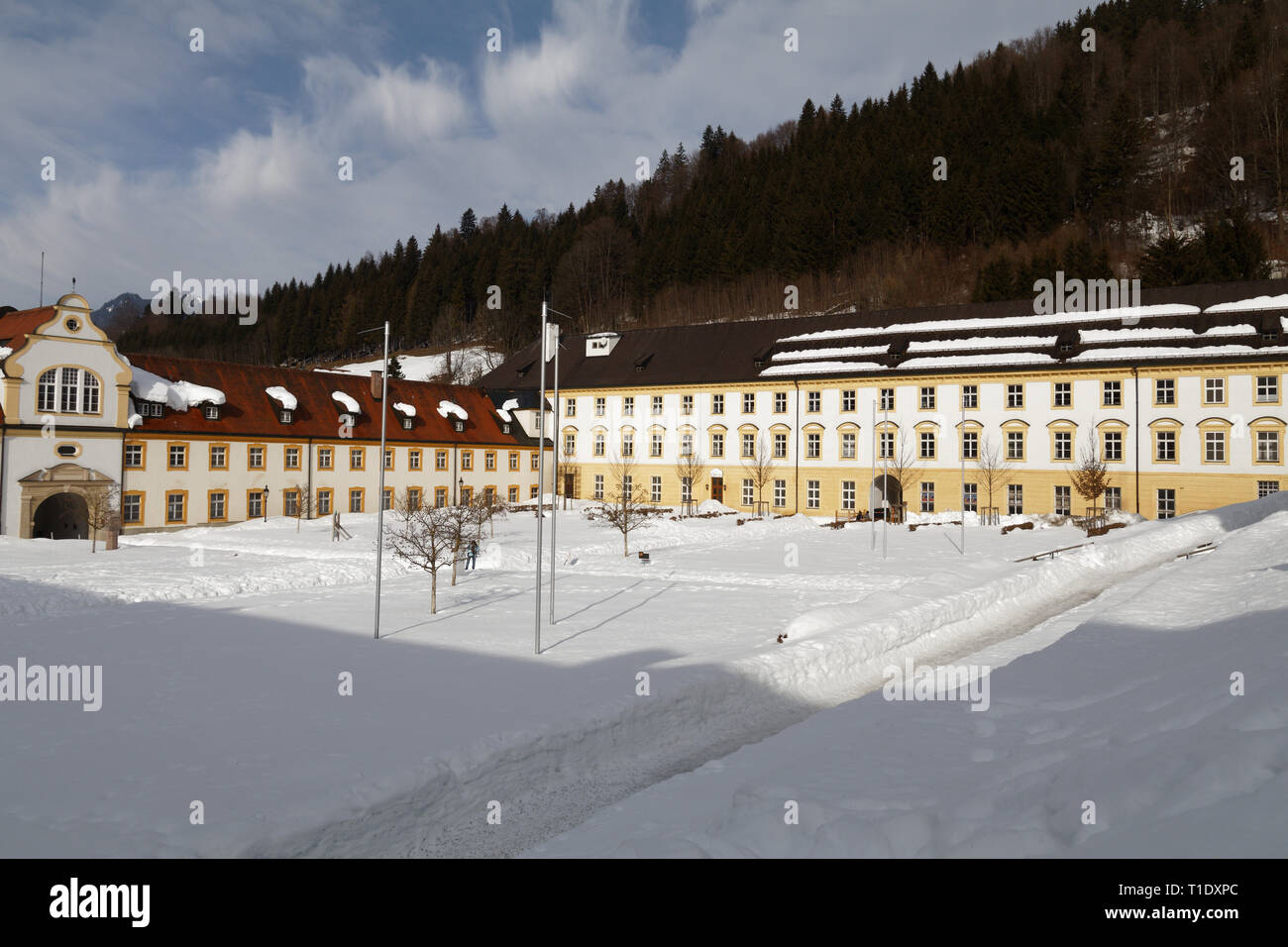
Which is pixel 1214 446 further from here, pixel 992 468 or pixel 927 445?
pixel 927 445

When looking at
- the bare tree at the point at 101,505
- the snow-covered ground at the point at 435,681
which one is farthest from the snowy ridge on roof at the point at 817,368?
the bare tree at the point at 101,505

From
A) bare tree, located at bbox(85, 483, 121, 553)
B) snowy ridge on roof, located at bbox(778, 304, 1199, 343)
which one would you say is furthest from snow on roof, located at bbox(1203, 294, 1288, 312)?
bare tree, located at bbox(85, 483, 121, 553)

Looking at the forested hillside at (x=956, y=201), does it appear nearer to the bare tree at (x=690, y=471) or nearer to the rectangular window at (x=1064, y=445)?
the rectangular window at (x=1064, y=445)

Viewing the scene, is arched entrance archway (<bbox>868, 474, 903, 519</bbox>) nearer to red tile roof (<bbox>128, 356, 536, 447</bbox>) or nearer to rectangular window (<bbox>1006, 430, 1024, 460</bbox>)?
rectangular window (<bbox>1006, 430, 1024, 460</bbox>)

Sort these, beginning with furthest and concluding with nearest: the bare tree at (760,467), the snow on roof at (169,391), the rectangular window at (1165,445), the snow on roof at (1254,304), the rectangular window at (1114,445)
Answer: the bare tree at (760,467)
the rectangular window at (1114,445)
the snow on roof at (1254,304)
the rectangular window at (1165,445)
the snow on roof at (169,391)

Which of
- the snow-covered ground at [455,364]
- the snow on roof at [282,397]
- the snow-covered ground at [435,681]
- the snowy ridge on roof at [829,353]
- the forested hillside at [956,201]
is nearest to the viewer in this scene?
the snow-covered ground at [435,681]

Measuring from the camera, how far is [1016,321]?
49.5 metres

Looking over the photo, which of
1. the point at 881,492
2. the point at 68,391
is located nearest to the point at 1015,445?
the point at 881,492

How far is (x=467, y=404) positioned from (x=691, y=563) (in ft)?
111

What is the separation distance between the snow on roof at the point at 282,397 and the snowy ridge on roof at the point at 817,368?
97.0ft

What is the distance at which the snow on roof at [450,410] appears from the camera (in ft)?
184
